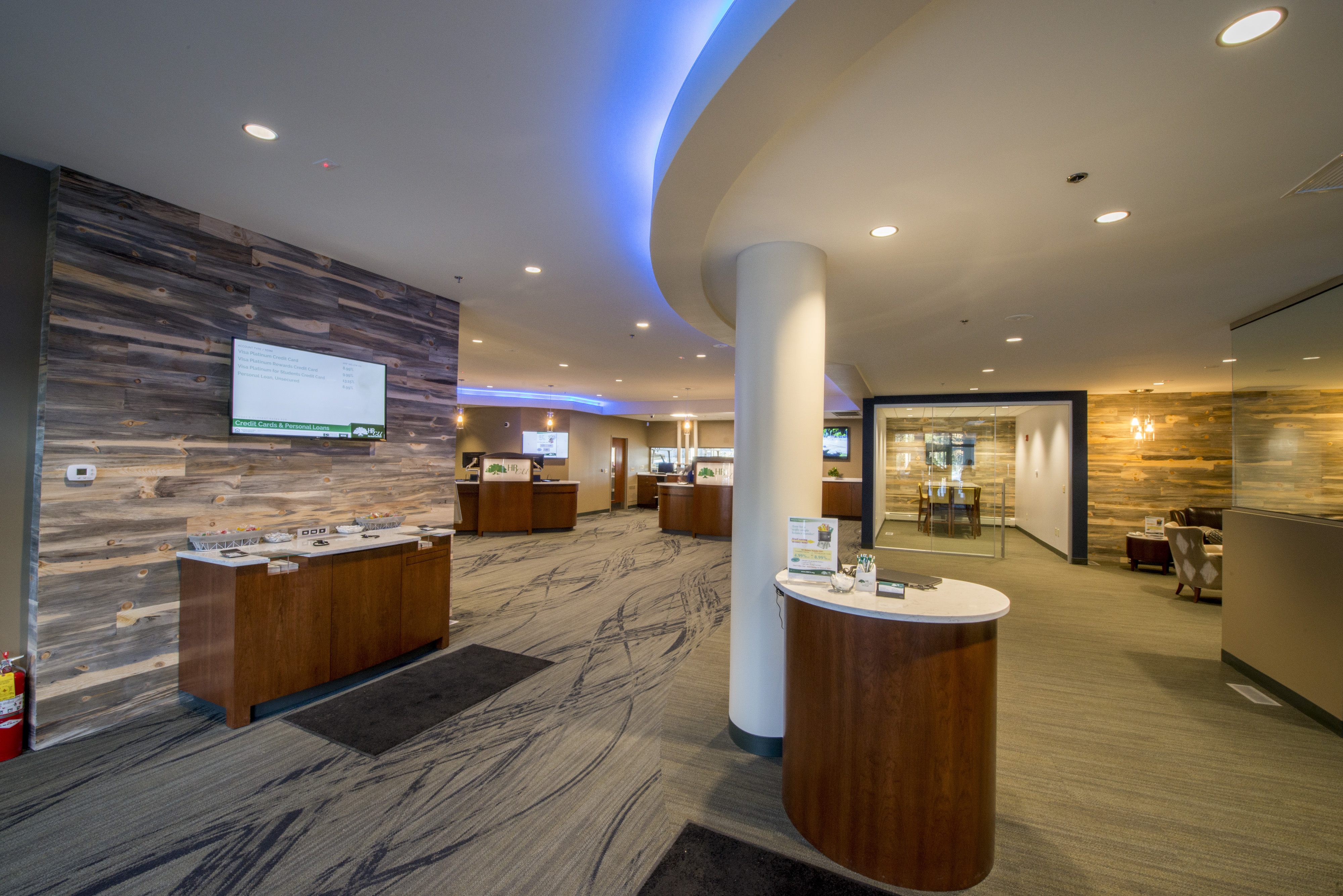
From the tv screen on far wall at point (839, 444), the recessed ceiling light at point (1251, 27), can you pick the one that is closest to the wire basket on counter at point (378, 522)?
the recessed ceiling light at point (1251, 27)

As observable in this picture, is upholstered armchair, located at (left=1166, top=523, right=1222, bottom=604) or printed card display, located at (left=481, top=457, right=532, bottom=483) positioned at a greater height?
printed card display, located at (left=481, top=457, right=532, bottom=483)

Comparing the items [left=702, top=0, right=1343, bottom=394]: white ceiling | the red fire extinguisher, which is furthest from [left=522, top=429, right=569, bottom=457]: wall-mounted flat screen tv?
the red fire extinguisher

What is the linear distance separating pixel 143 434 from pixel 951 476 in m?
10.6

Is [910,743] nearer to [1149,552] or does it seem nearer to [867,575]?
[867,575]

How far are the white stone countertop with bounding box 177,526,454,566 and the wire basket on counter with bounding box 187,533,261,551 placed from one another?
38mm

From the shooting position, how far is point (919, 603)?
2.20 meters

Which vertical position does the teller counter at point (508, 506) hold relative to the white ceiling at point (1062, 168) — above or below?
below

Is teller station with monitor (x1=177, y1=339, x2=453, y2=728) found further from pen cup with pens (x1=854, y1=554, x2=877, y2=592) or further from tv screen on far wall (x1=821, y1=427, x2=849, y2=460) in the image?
tv screen on far wall (x1=821, y1=427, x2=849, y2=460)

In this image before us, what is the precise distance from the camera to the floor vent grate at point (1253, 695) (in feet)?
12.2

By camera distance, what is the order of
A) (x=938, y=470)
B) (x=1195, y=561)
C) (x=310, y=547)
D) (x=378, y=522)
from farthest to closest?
(x=938, y=470) → (x=1195, y=561) → (x=378, y=522) → (x=310, y=547)

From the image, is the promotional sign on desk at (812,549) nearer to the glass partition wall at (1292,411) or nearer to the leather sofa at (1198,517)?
the glass partition wall at (1292,411)

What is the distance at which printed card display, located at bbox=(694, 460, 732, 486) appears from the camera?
34.5 feet

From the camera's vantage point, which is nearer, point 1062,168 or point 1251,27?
point 1251,27

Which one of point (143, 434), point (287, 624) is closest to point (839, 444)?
point (287, 624)
